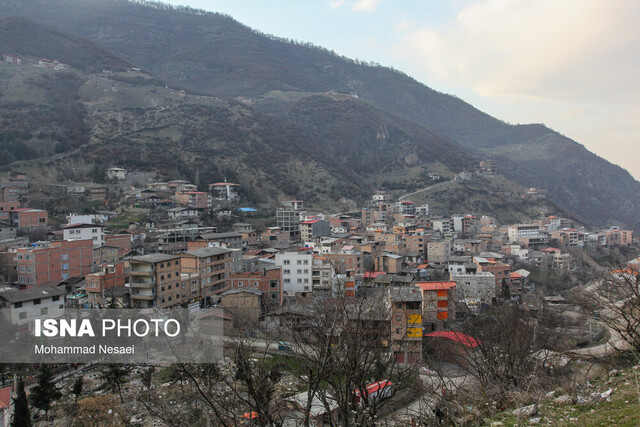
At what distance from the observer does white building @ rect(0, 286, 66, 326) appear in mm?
15562

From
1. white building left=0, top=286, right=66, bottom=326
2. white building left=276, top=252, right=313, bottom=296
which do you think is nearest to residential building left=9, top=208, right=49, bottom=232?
white building left=0, top=286, right=66, bottom=326

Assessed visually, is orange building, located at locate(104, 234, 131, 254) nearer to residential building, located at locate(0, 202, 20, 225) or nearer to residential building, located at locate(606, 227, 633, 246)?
residential building, located at locate(0, 202, 20, 225)

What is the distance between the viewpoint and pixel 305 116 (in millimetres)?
89125

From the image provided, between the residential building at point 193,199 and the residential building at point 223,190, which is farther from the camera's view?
the residential building at point 223,190

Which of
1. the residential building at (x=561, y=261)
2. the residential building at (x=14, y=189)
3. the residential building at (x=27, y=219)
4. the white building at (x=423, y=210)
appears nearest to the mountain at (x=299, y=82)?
the white building at (x=423, y=210)

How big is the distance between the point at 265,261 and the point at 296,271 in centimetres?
269

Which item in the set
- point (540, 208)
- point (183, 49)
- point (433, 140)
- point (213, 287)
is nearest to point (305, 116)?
point (433, 140)

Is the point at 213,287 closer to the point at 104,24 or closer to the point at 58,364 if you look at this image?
the point at 58,364

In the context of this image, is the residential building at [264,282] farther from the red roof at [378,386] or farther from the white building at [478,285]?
the red roof at [378,386]

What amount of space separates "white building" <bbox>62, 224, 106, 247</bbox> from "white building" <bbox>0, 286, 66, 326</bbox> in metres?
9.62

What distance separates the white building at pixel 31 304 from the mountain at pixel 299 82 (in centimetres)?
6756

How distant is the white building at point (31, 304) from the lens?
51.1ft

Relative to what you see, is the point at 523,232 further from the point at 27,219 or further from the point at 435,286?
the point at 27,219

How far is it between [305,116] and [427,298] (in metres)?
75.0
